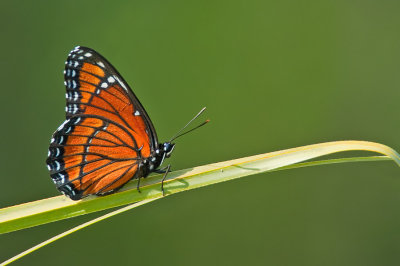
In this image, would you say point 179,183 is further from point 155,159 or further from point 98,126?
point 98,126

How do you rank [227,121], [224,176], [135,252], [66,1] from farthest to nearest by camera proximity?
1. [227,121]
2. [66,1]
3. [135,252]
4. [224,176]

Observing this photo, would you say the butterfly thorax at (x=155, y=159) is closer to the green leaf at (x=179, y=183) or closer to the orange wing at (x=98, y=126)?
the orange wing at (x=98, y=126)

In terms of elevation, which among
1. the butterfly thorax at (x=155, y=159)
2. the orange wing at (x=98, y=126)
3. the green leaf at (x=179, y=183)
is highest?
the orange wing at (x=98, y=126)

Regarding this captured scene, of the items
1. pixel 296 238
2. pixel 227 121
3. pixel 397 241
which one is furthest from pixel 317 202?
pixel 227 121

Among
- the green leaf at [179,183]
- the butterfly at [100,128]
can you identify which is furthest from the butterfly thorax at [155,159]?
the green leaf at [179,183]

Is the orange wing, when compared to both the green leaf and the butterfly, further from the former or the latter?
the green leaf

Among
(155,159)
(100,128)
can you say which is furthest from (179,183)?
(100,128)

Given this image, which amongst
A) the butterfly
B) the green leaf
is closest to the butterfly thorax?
the butterfly

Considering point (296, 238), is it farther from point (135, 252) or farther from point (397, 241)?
point (135, 252)
